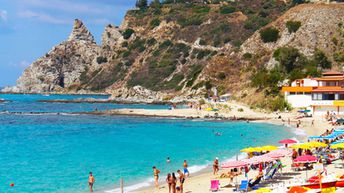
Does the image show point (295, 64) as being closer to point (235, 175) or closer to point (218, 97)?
point (218, 97)

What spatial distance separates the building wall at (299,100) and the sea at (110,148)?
36.9 feet

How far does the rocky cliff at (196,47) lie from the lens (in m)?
105

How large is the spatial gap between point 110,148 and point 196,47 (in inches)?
4000

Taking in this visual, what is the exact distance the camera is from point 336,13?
107 m

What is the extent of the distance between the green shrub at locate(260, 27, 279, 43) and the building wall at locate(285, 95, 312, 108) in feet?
113

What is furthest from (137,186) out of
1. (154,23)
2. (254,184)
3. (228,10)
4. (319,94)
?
(154,23)

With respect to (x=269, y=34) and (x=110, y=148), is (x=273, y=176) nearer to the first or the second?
(x=110, y=148)

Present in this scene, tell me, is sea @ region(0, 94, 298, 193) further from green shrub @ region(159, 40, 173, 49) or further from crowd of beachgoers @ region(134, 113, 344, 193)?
green shrub @ region(159, 40, 173, 49)

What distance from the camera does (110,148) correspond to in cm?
4950

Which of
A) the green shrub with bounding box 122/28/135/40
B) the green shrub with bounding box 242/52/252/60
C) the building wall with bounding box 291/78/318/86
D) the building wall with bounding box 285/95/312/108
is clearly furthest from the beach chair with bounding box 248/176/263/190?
the green shrub with bounding box 122/28/135/40

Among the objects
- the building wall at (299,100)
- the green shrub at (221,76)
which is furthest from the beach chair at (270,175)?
the green shrub at (221,76)

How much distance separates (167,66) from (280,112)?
76.2m

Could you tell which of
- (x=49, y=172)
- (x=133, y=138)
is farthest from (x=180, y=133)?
(x=49, y=172)

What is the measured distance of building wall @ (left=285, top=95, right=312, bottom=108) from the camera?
2904 inches
